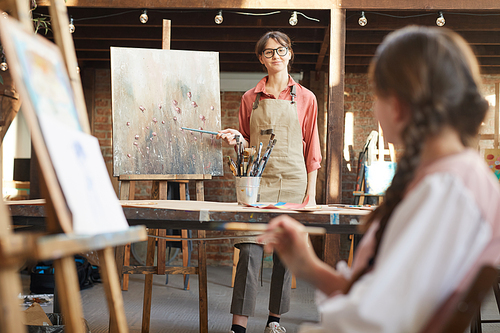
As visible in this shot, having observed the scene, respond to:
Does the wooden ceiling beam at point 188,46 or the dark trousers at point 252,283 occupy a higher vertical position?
the wooden ceiling beam at point 188,46

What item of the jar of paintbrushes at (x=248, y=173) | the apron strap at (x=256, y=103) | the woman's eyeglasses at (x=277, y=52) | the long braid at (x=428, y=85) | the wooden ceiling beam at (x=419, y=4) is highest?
the wooden ceiling beam at (x=419, y=4)

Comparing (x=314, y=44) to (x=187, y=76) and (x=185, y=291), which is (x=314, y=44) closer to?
(x=187, y=76)

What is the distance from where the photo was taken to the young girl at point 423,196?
64 centimetres

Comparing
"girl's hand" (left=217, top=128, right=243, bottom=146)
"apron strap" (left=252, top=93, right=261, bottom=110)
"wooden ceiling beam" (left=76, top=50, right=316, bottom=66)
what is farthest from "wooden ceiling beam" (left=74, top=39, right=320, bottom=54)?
"girl's hand" (left=217, top=128, right=243, bottom=146)

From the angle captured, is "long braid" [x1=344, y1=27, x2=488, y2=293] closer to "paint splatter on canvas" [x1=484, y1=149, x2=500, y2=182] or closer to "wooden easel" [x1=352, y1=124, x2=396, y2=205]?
"wooden easel" [x1=352, y1=124, x2=396, y2=205]

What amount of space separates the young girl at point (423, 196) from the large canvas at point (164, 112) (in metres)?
1.75

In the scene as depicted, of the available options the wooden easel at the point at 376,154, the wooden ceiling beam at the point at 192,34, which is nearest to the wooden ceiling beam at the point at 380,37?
the wooden ceiling beam at the point at 192,34

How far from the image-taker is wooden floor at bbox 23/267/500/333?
9.07 feet

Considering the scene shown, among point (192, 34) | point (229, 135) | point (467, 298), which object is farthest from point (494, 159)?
point (467, 298)

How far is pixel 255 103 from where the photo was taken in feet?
8.25

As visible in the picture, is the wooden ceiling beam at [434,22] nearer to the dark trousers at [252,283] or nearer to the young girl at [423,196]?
the dark trousers at [252,283]

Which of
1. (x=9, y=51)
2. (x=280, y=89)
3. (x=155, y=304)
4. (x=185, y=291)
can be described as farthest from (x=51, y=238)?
(x=185, y=291)

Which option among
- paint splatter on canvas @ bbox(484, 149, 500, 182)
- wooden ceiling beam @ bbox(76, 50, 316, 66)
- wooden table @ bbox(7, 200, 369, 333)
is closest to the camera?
wooden table @ bbox(7, 200, 369, 333)

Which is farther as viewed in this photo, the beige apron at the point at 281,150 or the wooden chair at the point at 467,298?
the beige apron at the point at 281,150
